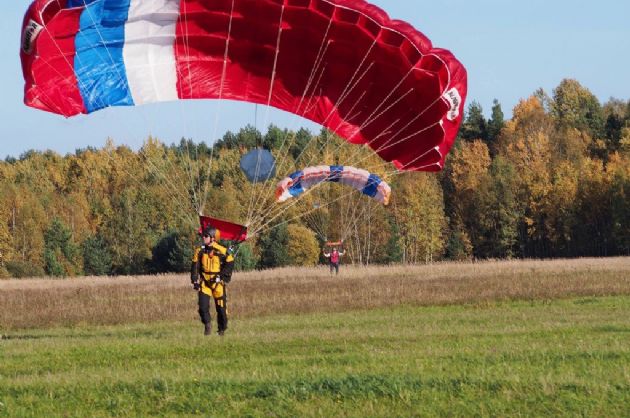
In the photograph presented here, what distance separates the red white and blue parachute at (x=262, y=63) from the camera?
1650 centimetres

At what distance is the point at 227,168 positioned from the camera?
279 ft

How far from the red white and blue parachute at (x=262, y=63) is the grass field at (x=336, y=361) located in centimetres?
362

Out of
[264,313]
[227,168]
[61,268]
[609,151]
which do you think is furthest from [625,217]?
[264,313]

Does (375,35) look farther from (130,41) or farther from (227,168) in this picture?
(227,168)

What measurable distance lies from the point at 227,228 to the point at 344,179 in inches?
704

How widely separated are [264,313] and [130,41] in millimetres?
9257

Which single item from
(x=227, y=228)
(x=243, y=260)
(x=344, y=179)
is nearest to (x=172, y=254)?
(x=243, y=260)

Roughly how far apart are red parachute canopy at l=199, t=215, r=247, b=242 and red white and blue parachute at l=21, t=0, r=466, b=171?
2474mm

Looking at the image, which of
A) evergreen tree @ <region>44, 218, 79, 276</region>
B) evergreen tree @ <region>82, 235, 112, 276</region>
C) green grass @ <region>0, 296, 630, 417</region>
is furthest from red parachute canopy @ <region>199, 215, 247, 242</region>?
A: evergreen tree @ <region>44, 218, 79, 276</region>

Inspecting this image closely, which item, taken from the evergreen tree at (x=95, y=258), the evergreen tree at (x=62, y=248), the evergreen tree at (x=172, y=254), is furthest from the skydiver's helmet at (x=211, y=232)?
the evergreen tree at (x=62, y=248)

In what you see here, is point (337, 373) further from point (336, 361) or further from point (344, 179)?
point (344, 179)

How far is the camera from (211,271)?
54.2 feet

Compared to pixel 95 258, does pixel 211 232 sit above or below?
below

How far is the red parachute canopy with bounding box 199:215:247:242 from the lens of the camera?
16688 mm
